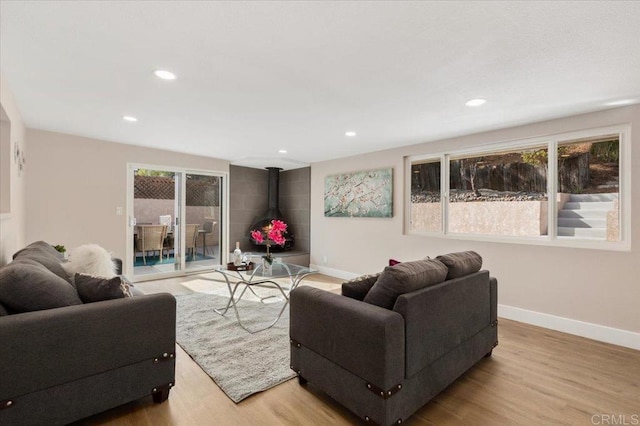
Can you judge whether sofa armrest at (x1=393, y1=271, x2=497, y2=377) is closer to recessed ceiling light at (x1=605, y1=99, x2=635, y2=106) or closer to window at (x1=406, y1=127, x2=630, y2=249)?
window at (x1=406, y1=127, x2=630, y2=249)

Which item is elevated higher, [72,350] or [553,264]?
[553,264]

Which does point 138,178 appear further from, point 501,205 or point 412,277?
point 501,205

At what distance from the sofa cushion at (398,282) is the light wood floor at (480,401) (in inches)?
27.6

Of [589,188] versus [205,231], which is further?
[205,231]

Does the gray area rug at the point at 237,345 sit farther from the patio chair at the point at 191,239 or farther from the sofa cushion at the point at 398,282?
the patio chair at the point at 191,239

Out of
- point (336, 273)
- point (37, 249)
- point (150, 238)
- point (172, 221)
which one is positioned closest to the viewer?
point (37, 249)

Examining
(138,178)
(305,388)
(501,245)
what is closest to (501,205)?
(501,245)

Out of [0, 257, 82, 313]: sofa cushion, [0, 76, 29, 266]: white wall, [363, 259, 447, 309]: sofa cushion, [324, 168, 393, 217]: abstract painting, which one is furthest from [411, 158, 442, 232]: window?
[0, 76, 29, 266]: white wall

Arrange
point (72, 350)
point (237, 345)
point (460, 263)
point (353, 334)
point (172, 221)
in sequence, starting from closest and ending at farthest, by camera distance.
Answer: point (72, 350), point (353, 334), point (460, 263), point (237, 345), point (172, 221)

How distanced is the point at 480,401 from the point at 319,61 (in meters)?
2.46

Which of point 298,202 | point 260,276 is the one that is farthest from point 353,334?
point 298,202

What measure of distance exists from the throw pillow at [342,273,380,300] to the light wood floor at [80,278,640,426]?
0.68m

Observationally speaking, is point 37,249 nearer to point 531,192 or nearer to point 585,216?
point 531,192

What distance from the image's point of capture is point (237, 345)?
2.66 m
